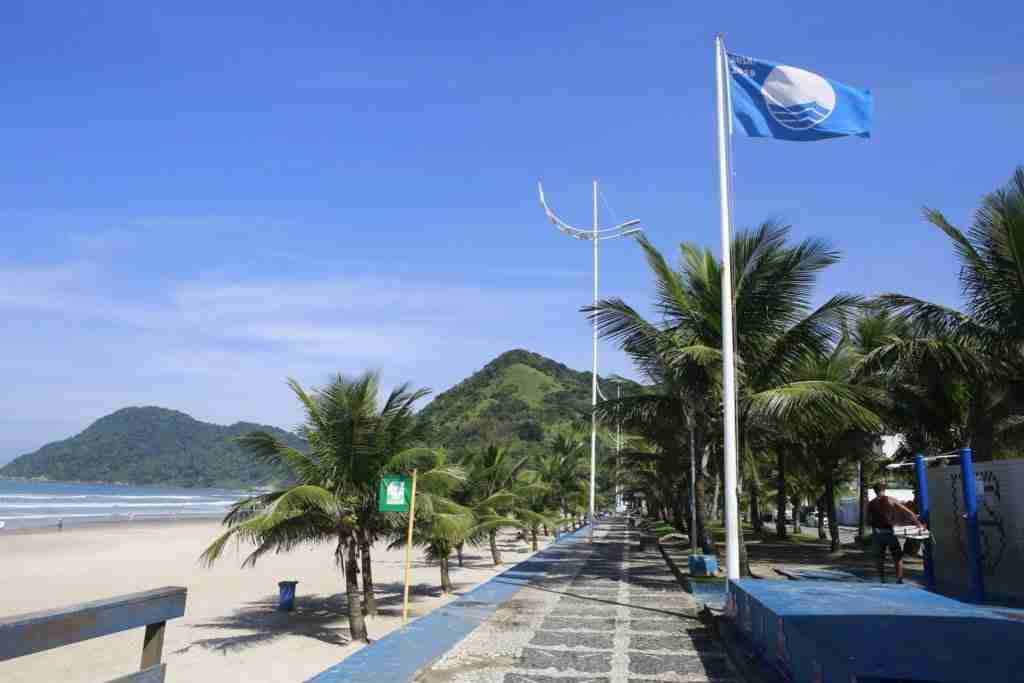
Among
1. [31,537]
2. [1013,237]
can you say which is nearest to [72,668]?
[1013,237]

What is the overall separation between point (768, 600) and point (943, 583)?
270 inches

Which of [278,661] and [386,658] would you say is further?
[278,661]

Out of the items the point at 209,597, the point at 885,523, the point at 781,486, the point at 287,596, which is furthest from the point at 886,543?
the point at 781,486

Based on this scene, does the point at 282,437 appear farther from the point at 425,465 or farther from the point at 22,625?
the point at 22,625

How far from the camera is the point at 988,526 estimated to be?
1138cm

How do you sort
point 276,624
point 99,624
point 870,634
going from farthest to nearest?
point 276,624, point 870,634, point 99,624

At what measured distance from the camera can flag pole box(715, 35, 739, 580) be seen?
1079cm

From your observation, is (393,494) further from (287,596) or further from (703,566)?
(703,566)

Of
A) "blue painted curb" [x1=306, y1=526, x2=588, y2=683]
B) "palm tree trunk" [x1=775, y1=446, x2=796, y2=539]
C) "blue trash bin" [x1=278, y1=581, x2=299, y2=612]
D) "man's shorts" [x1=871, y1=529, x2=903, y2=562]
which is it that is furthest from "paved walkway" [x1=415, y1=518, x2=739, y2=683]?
"palm tree trunk" [x1=775, y1=446, x2=796, y2=539]

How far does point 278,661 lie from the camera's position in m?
11.2

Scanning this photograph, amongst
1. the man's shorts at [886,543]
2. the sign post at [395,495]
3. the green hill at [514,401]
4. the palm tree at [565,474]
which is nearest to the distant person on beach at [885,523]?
the man's shorts at [886,543]

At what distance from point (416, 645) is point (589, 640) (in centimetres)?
212

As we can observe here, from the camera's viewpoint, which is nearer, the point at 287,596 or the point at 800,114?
the point at 800,114

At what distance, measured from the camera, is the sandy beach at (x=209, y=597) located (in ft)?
36.2
